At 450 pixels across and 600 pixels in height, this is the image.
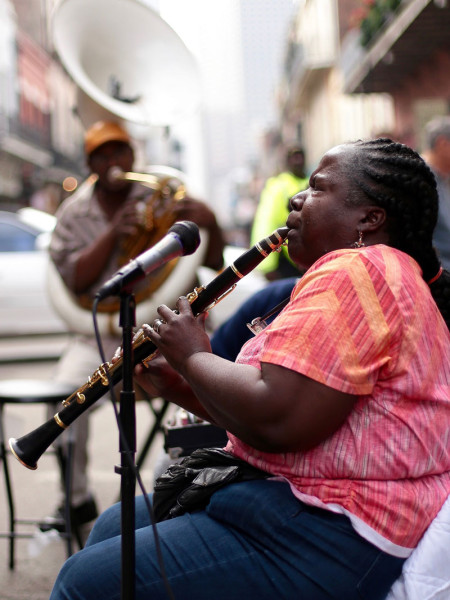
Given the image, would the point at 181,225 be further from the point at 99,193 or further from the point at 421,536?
the point at 99,193

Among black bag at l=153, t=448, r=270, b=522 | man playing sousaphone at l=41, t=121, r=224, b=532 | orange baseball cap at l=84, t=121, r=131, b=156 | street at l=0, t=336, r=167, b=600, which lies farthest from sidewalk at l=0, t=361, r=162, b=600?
black bag at l=153, t=448, r=270, b=522

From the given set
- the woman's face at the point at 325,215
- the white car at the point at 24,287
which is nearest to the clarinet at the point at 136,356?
the woman's face at the point at 325,215

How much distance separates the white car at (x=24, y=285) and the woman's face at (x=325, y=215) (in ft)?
25.3

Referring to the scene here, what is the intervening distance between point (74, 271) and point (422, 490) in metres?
2.47

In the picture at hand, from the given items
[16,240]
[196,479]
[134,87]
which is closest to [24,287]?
[16,240]

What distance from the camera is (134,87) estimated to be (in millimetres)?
3990

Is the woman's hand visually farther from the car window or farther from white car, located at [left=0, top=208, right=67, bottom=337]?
the car window

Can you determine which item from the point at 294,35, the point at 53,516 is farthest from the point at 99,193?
the point at 294,35

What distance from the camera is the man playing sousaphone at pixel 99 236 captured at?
12.1 feet

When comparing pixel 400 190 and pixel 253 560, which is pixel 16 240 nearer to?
pixel 400 190

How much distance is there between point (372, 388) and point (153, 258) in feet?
1.65

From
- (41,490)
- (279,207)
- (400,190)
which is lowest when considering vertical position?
(41,490)

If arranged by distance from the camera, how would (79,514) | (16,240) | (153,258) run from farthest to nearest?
(16,240)
(79,514)
(153,258)

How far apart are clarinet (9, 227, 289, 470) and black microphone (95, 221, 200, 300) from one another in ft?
0.40
